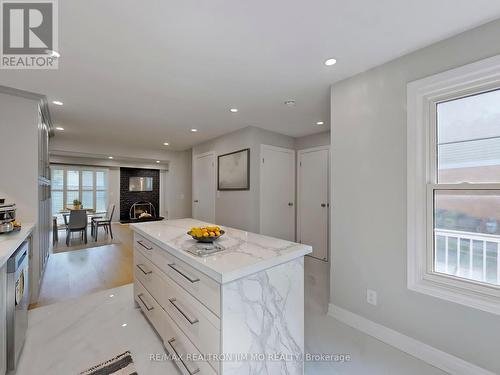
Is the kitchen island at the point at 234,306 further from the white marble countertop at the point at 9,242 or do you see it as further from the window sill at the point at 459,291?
the window sill at the point at 459,291

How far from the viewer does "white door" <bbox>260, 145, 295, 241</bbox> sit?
159 inches

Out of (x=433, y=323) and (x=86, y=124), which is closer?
(x=433, y=323)

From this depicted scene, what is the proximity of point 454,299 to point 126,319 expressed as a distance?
2.80 meters

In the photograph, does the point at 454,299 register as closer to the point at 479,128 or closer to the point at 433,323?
the point at 433,323

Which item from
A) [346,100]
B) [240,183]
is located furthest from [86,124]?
[346,100]

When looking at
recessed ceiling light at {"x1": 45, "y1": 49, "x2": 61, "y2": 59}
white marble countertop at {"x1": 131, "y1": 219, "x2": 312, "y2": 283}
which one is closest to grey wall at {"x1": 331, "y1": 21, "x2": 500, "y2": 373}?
white marble countertop at {"x1": 131, "y1": 219, "x2": 312, "y2": 283}

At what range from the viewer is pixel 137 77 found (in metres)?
2.23

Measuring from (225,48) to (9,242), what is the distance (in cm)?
219

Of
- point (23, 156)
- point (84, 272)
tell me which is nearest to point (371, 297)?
point (84, 272)

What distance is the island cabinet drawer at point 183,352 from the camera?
1239 millimetres

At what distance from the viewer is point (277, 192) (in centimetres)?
427

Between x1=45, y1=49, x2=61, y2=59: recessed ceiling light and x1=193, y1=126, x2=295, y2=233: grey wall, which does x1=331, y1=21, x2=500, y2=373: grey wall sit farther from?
x1=45, y1=49, x2=61, y2=59: recessed ceiling light

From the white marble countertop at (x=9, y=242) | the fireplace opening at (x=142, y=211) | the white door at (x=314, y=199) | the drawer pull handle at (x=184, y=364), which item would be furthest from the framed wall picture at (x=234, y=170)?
the fireplace opening at (x=142, y=211)

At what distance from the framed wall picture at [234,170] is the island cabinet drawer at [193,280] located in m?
2.44
